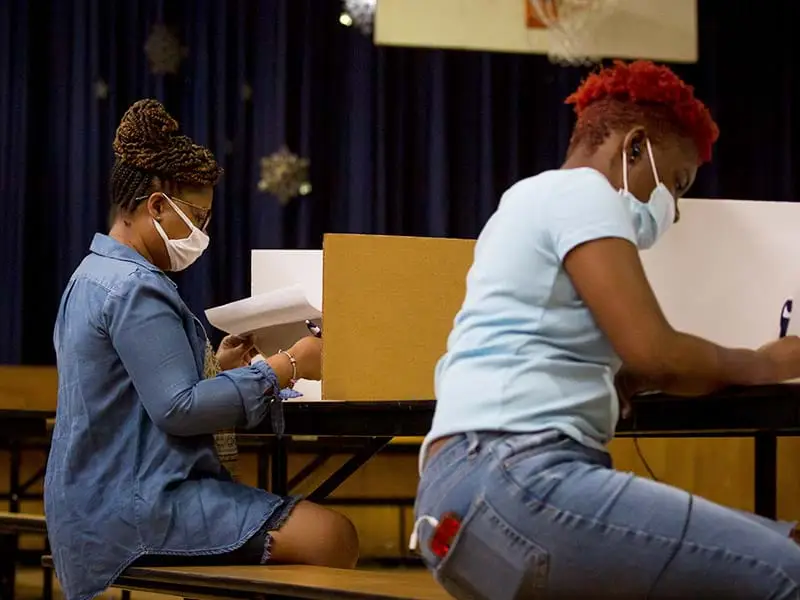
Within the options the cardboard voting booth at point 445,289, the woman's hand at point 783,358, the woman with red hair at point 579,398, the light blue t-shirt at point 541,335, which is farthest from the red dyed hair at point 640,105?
the cardboard voting booth at point 445,289

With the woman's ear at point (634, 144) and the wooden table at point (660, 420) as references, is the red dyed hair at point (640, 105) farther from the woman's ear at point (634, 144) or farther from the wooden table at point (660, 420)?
the wooden table at point (660, 420)

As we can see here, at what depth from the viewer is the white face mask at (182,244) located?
1976 millimetres

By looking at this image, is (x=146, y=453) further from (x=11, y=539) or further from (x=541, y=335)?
(x=11, y=539)

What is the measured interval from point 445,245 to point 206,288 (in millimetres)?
2638

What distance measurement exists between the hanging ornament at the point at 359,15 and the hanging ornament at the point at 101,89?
1.04 metres

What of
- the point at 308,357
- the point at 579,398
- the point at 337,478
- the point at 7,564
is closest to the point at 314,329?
the point at 308,357

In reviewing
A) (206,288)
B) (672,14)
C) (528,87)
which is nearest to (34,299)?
(206,288)

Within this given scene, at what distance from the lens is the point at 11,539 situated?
3.20 metres

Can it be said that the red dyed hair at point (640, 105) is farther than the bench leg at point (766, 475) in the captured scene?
No

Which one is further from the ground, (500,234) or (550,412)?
(500,234)

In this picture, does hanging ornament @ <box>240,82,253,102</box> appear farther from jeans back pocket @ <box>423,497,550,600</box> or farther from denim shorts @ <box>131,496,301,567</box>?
jeans back pocket @ <box>423,497,550,600</box>

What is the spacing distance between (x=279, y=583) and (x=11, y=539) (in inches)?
73.1

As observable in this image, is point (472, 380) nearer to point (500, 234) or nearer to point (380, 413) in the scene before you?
point (500, 234)

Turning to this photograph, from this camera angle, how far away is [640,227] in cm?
133
